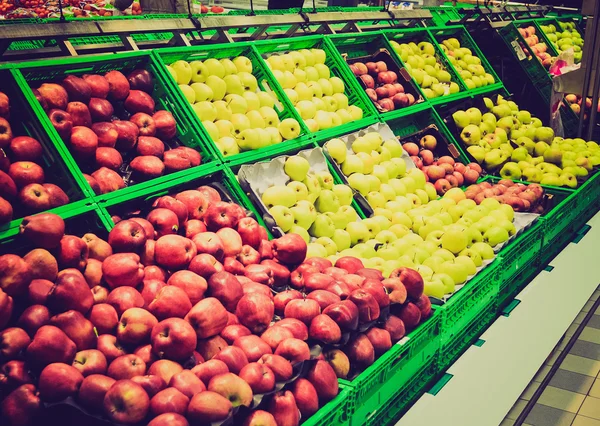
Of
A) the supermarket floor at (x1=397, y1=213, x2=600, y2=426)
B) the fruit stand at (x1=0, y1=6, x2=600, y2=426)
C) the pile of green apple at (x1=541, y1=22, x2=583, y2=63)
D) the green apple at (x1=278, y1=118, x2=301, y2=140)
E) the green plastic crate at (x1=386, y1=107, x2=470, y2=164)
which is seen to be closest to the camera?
the fruit stand at (x1=0, y1=6, x2=600, y2=426)

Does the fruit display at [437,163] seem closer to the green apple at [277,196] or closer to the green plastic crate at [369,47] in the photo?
the green plastic crate at [369,47]

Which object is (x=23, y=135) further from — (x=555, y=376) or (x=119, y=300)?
(x=555, y=376)

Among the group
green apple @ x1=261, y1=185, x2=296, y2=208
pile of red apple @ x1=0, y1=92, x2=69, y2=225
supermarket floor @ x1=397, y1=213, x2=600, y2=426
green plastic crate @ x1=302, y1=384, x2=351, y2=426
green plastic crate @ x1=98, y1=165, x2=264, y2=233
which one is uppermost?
pile of red apple @ x1=0, y1=92, x2=69, y2=225

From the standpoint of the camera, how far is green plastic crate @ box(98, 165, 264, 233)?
279 centimetres

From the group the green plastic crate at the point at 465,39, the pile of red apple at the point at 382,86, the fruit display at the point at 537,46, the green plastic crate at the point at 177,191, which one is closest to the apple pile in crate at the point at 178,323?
the green plastic crate at the point at 177,191

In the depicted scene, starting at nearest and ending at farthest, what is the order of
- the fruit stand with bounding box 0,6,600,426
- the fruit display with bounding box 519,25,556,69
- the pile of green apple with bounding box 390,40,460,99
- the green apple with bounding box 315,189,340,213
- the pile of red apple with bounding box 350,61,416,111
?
the fruit stand with bounding box 0,6,600,426 < the green apple with bounding box 315,189,340,213 < the pile of red apple with bounding box 350,61,416,111 < the pile of green apple with bounding box 390,40,460,99 < the fruit display with bounding box 519,25,556,69

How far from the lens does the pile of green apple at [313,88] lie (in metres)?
4.38

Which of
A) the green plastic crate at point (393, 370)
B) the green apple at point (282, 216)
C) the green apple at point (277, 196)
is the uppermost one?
the green apple at point (277, 196)

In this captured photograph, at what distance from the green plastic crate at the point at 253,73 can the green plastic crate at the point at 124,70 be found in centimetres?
3

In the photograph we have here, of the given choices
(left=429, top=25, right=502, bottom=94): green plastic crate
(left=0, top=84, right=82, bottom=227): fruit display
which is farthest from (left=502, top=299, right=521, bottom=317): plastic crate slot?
(left=429, top=25, right=502, bottom=94): green plastic crate

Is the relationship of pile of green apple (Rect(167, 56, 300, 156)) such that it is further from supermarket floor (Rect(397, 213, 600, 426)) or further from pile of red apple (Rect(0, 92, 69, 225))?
supermarket floor (Rect(397, 213, 600, 426))

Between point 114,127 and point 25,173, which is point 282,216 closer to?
point 114,127

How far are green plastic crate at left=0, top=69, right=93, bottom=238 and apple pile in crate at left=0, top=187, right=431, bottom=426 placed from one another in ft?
0.92

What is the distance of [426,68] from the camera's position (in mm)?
5902
